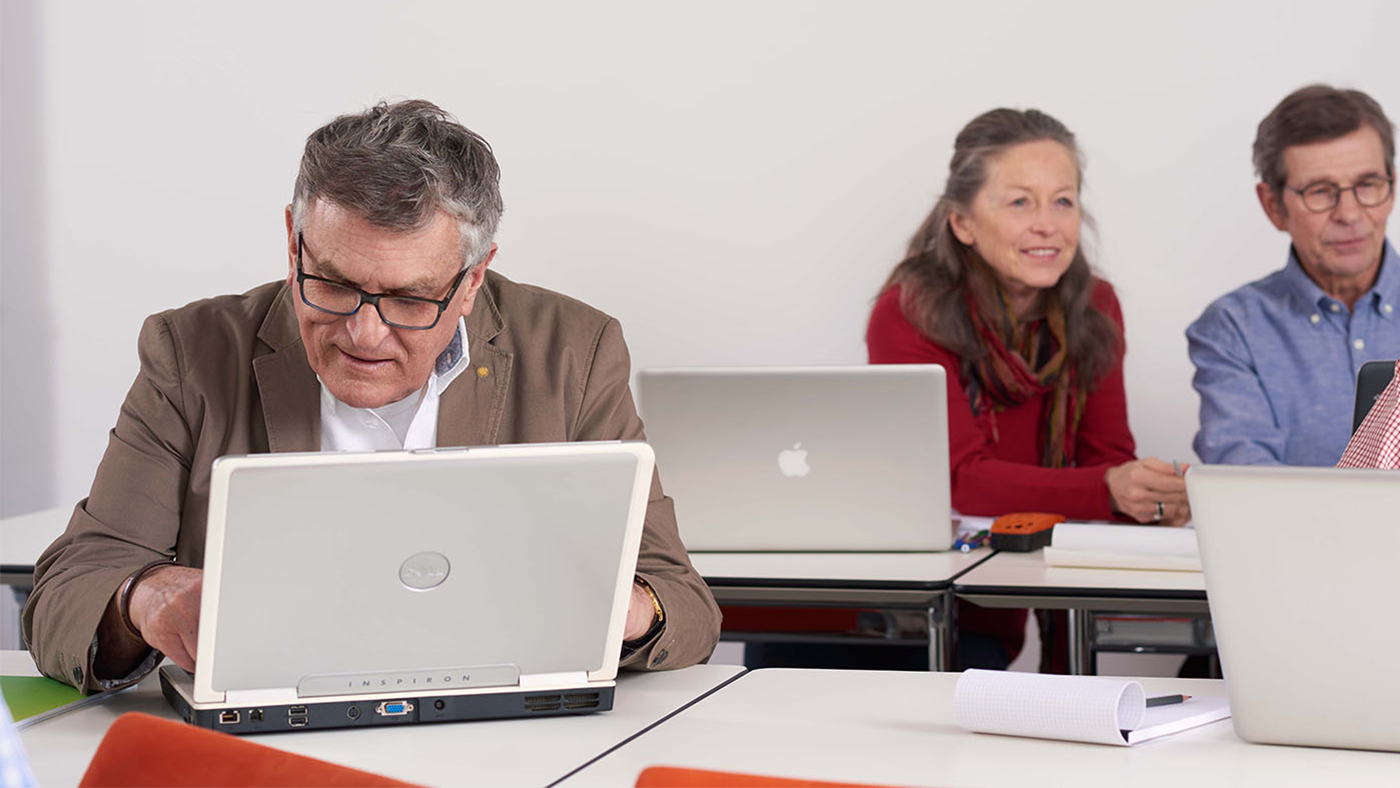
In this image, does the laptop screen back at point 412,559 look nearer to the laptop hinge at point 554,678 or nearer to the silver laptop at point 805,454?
the laptop hinge at point 554,678

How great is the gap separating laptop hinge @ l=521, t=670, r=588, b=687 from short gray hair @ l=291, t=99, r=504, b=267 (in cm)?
51

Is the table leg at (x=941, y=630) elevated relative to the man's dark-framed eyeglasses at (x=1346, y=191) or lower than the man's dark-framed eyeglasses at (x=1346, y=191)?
lower

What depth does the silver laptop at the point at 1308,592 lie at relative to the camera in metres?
1.23

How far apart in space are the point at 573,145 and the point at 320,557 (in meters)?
3.34

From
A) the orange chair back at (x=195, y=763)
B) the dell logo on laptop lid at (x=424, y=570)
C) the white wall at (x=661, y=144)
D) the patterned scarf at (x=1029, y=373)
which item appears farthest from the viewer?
the white wall at (x=661, y=144)

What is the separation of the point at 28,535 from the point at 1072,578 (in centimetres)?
190

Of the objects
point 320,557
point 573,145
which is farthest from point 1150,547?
point 573,145

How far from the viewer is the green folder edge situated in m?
1.54

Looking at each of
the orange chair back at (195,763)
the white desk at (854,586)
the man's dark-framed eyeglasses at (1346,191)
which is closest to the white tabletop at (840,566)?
the white desk at (854,586)

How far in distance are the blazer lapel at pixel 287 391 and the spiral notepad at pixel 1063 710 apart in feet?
2.90

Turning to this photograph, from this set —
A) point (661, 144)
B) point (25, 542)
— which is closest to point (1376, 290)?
point (661, 144)

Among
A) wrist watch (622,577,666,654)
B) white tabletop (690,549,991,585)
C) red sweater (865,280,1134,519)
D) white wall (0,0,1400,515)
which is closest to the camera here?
wrist watch (622,577,666,654)

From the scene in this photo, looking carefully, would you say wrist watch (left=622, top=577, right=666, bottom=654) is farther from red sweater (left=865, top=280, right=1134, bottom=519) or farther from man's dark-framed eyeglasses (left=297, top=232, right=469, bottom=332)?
red sweater (left=865, top=280, right=1134, bottom=519)

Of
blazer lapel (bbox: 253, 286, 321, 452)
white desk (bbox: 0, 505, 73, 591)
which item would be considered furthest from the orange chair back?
white desk (bbox: 0, 505, 73, 591)
